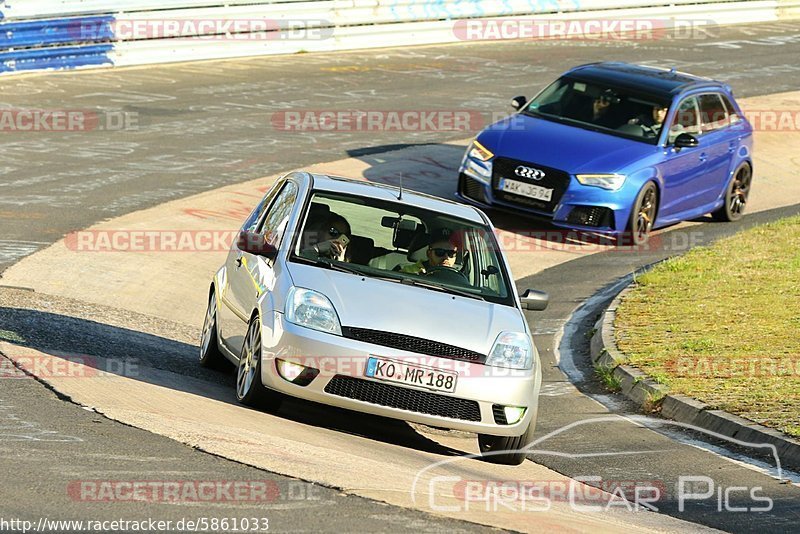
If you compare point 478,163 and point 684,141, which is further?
point 684,141

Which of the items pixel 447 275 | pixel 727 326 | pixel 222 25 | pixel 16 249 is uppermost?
pixel 447 275

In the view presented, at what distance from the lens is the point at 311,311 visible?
890 centimetres

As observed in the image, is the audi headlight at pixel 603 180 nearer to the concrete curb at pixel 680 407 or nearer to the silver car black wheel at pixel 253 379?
the concrete curb at pixel 680 407

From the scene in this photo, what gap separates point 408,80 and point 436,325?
19139 mm

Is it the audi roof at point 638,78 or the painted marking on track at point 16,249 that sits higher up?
the audi roof at point 638,78

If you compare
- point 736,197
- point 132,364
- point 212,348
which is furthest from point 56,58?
point 132,364

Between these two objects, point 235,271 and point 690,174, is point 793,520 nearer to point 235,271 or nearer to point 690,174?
point 235,271

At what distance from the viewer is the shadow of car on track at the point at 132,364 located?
9430 mm

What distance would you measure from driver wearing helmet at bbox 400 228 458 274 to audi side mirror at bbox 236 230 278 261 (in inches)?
35.0

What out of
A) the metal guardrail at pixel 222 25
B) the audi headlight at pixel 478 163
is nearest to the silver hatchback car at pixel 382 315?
the audi headlight at pixel 478 163

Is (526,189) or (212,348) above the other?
(212,348)

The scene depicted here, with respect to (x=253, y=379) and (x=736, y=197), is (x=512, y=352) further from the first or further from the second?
(x=736, y=197)

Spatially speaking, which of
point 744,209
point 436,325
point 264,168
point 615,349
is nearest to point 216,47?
point 264,168

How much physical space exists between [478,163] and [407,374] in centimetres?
950
